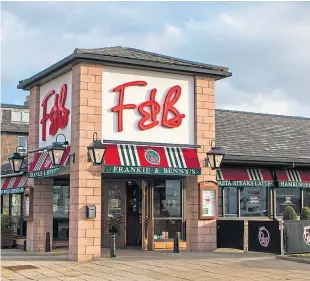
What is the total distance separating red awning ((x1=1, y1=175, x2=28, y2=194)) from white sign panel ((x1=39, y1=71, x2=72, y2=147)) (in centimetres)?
260

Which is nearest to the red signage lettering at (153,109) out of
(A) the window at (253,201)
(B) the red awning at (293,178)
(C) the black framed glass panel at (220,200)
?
(C) the black framed glass panel at (220,200)

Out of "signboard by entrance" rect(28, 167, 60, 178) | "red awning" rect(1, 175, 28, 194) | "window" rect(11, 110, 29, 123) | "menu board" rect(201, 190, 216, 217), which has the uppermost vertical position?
"window" rect(11, 110, 29, 123)

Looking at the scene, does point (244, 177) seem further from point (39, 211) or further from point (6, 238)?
point (6, 238)

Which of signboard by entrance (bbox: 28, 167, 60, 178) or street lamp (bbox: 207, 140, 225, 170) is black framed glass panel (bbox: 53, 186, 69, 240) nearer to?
signboard by entrance (bbox: 28, 167, 60, 178)

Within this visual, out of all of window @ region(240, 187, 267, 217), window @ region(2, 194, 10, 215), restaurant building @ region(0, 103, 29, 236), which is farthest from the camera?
window @ region(2, 194, 10, 215)

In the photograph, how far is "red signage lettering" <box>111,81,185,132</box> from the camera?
16.4 meters

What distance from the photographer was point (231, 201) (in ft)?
65.4

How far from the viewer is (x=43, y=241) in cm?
1848

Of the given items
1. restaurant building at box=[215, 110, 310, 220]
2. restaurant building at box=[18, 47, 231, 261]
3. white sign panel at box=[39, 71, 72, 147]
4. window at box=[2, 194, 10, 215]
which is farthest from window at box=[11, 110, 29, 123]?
white sign panel at box=[39, 71, 72, 147]

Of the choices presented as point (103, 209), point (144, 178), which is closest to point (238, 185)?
point (144, 178)

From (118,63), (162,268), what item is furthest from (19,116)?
(162,268)

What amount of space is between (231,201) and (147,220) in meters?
3.58

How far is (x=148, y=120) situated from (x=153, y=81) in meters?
1.23

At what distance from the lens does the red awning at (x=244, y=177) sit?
19297 mm
